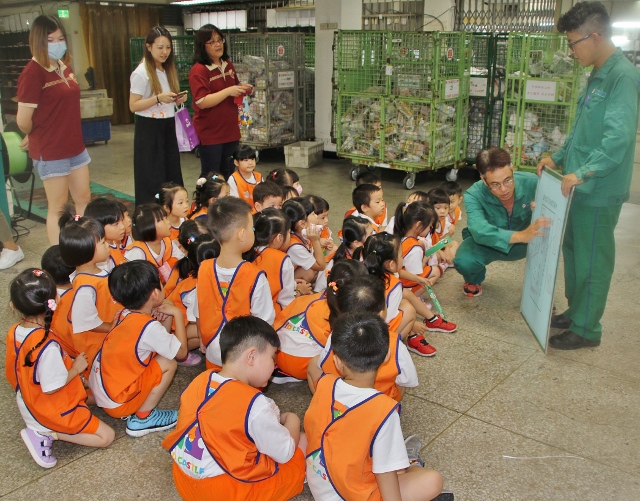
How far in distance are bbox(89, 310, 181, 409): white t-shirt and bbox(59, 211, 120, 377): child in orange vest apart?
0.61 ft

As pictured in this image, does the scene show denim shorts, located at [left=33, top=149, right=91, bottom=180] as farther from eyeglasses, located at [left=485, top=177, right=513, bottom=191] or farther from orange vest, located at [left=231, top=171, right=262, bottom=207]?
eyeglasses, located at [left=485, top=177, right=513, bottom=191]

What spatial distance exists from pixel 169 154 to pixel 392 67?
2824 mm

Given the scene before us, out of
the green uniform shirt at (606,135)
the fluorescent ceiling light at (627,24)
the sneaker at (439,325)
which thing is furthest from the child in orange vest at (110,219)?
the fluorescent ceiling light at (627,24)

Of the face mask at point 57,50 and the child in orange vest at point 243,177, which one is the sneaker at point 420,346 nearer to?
the child in orange vest at point 243,177

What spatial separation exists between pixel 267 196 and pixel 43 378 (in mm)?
2034

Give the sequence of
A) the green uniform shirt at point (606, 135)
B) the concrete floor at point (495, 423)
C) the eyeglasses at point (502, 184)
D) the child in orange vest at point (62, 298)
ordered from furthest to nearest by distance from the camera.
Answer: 1. the eyeglasses at point (502, 184)
2. the green uniform shirt at point (606, 135)
3. the child in orange vest at point (62, 298)
4. the concrete floor at point (495, 423)

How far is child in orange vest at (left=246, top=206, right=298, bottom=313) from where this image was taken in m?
3.23

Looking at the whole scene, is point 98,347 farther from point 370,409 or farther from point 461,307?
point 461,307

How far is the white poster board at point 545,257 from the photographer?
3070mm

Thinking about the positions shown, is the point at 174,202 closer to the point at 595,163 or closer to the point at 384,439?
the point at 595,163

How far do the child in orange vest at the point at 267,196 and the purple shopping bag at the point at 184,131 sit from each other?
1.00m

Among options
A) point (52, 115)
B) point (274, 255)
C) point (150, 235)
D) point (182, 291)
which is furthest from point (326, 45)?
point (182, 291)

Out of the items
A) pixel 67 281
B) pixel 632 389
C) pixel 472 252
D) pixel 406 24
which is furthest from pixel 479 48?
pixel 67 281

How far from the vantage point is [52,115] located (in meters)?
4.29
